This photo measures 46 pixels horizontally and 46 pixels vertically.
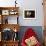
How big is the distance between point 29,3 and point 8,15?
84 cm

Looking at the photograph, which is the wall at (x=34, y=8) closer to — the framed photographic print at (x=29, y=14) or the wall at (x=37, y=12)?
the wall at (x=37, y=12)

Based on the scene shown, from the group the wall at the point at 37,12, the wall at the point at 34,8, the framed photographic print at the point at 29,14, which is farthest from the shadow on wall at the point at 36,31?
the framed photographic print at the point at 29,14

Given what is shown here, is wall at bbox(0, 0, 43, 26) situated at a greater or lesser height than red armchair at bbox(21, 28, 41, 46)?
greater

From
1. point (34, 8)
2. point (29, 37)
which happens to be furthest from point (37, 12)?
point (29, 37)

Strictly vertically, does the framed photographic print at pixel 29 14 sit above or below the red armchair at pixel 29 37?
above

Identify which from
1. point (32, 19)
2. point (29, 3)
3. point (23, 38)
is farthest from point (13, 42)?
point (29, 3)

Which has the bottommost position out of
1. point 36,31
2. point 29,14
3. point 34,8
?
point 36,31

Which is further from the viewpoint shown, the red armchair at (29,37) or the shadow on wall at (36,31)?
the shadow on wall at (36,31)

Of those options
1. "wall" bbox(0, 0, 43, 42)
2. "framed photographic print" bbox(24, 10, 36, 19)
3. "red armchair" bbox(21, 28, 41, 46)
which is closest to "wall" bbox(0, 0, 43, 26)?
"wall" bbox(0, 0, 43, 42)

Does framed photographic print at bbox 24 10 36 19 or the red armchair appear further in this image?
framed photographic print at bbox 24 10 36 19

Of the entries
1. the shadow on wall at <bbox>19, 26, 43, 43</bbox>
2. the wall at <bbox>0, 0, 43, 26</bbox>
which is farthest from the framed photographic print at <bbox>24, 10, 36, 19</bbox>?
the shadow on wall at <bbox>19, 26, 43, 43</bbox>

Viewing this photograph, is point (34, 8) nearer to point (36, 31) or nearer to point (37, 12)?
point (37, 12)

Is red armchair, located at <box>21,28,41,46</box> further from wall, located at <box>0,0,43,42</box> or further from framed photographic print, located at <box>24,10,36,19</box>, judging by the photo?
framed photographic print, located at <box>24,10,36,19</box>

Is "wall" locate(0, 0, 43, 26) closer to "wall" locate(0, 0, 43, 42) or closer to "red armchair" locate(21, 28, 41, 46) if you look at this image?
"wall" locate(0, 0, 43, 42)
